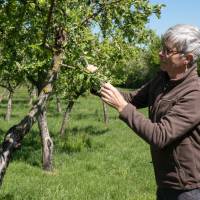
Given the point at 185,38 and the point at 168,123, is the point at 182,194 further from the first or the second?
the point at 185,38

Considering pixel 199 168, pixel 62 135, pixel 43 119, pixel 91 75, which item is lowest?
pixel 62 135

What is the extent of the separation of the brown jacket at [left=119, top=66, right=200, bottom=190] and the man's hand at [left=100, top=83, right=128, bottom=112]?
0.18ft

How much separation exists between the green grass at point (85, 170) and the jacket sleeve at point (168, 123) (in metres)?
6.26

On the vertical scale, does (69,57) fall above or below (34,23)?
below

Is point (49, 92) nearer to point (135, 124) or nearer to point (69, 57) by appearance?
point (69, 57)

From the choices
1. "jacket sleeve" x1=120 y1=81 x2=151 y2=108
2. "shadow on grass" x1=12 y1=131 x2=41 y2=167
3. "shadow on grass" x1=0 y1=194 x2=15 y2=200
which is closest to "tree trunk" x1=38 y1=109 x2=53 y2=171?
"shadow on grass" x1=12 y1=131 x2=41 y2=167

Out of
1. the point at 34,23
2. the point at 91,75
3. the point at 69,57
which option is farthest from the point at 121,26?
the point at 91,75

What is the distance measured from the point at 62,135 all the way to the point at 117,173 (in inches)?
284

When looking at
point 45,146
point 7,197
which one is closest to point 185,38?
point 7,197

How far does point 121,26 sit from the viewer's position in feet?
27.9

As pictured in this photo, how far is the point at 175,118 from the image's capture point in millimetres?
4086

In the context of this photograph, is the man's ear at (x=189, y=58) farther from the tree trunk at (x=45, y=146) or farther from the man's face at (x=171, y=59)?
the tree trunk at (x=45, y=146)

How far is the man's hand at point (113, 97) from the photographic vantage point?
13.8 feet

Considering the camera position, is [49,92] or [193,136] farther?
[49,92]
